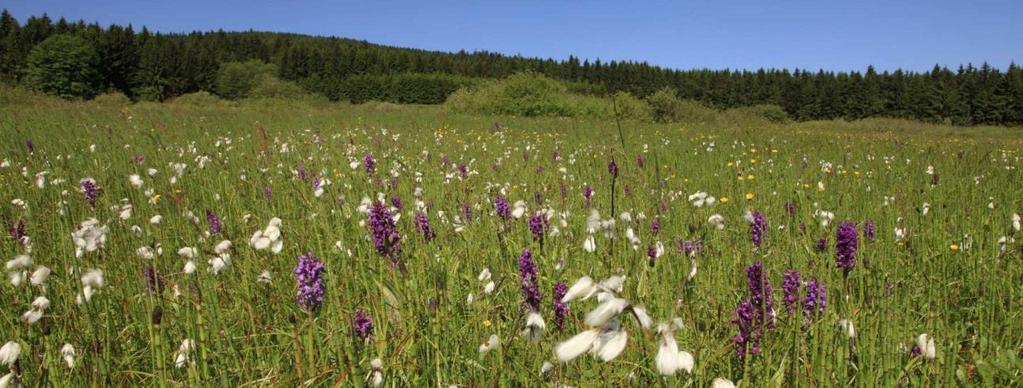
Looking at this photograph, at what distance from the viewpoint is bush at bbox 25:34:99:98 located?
5869 cm

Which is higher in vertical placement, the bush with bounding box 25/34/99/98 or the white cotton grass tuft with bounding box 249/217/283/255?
the bush with bounding box 25/34/99/98

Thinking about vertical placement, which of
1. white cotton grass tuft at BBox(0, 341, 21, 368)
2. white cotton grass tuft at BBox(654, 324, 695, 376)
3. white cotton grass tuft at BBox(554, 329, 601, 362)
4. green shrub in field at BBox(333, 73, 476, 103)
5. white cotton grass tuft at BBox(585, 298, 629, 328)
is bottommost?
white cotton grass tuft at BBox(0, 341, 21, 368)

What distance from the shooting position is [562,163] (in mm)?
Answer: 7543

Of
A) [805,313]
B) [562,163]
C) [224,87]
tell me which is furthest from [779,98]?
[805,313]

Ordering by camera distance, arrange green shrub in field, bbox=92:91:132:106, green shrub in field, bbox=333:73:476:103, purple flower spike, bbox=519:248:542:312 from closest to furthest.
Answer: purple flower spike, bbox=519:248:542:312
green shrub in field, bbox=92:91:132:106
green shrub in field, bbox=333:73:476:103

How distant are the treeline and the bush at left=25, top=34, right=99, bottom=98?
1.88m

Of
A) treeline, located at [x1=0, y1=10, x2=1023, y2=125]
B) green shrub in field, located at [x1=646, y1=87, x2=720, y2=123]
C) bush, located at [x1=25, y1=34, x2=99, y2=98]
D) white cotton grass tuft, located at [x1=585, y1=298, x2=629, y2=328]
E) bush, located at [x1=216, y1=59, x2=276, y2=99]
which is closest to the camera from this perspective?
white cotton grass tuft, located at [x1=585, y1=298, x2=629, y2=328]

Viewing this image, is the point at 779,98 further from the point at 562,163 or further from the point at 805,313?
the point at 805,313

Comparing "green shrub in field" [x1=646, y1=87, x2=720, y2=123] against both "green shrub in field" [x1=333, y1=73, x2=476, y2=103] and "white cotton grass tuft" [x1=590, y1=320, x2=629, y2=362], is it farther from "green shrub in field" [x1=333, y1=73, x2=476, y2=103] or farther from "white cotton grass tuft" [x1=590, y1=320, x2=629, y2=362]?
"green shrub in field" [x1=333, y1=73, x2=476, y2=103]

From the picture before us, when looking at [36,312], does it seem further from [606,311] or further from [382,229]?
[606,311]

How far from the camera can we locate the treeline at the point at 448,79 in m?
62.0

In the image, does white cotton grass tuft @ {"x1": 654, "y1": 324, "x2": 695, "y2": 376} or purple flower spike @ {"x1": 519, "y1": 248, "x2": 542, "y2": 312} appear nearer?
white cotton grass tuft @ {"x1": 654, "y1": 324, "x2": 695, "y2": 376}

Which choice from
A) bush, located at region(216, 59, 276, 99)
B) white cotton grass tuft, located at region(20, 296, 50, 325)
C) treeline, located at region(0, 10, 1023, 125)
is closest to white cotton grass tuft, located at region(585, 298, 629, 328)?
white cotton grass tuft, located at region(20, 296, 50, 325)

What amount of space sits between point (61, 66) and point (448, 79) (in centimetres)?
4478
